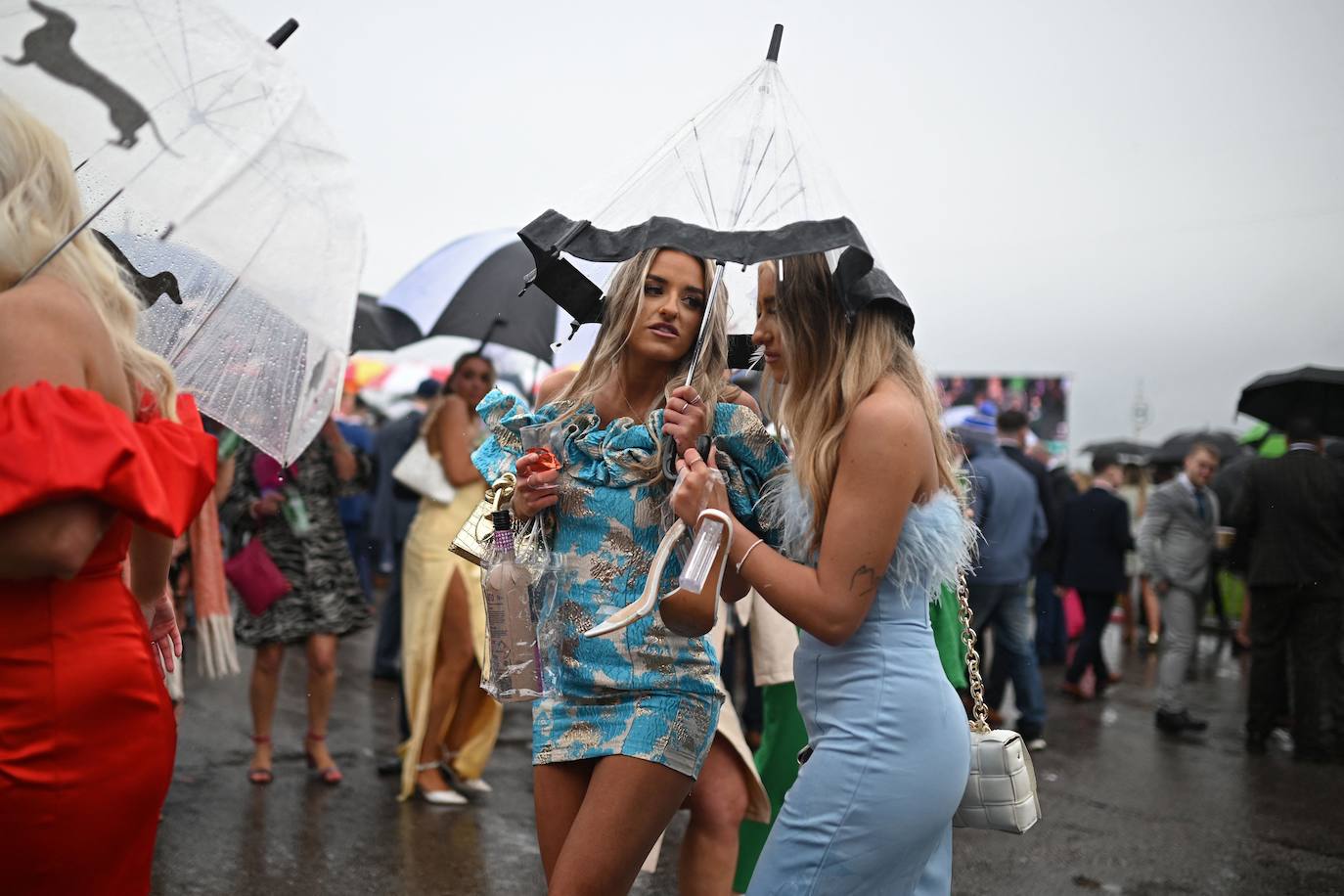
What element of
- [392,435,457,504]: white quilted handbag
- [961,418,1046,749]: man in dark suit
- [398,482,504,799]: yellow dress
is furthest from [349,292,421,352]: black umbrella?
[961,418,1046,749]: man in dark suit

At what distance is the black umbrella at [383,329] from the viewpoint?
6883 mm

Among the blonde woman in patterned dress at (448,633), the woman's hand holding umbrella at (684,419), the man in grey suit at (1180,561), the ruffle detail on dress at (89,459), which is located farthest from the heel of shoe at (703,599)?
the man in grey suit at (1180,561)

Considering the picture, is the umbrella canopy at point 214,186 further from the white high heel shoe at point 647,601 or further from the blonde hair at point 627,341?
the white high heel shoe at point 647,601

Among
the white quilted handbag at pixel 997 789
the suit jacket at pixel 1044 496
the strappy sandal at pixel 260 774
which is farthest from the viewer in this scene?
the suit jacket at pixel 1044 496

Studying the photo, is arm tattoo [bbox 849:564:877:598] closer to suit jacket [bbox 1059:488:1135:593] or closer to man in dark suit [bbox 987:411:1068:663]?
man in dark suit [bbox 987:411:1068:663]

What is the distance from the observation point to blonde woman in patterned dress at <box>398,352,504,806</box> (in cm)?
646

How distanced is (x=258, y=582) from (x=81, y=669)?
456 centimetres

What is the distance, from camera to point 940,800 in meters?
2.54

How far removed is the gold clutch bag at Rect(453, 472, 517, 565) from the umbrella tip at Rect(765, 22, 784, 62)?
3.86 ft

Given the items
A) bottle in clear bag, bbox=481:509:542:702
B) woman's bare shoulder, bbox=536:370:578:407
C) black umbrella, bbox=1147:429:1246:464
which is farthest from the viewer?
black umbrella, bbox=1147:429:1246:464

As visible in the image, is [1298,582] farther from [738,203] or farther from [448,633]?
[738,203]

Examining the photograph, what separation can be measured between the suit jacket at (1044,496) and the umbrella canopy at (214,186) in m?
7.21

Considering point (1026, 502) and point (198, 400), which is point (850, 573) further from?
point (1026, 502)

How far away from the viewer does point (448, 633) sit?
658 centimetres
